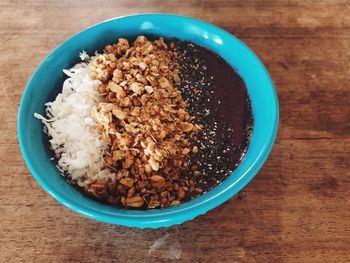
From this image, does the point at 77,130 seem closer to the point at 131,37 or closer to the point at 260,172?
the point at 131,37

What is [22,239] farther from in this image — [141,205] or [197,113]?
[197,113]

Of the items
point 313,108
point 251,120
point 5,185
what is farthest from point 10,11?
point 313,108

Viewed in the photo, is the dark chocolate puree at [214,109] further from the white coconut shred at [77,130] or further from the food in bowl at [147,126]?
the white coconut shred at [77,130]

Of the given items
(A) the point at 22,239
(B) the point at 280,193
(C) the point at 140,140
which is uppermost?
(C) the point at 140,140

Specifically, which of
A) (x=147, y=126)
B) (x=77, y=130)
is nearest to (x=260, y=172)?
(x=147, y=126)

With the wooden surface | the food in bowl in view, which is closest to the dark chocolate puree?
the food in bowl
